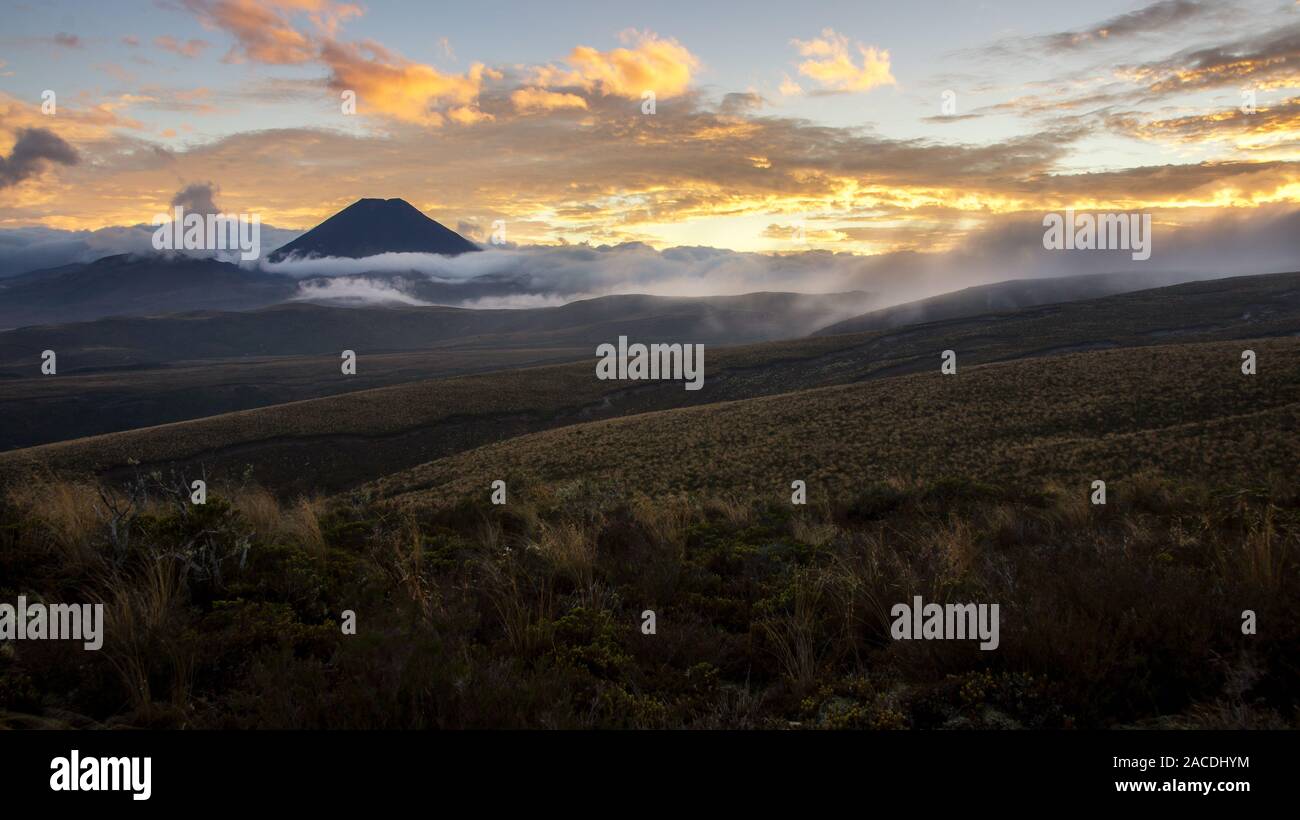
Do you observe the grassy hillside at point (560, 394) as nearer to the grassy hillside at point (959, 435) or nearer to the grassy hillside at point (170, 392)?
the grassy hillside at point (959, 435)

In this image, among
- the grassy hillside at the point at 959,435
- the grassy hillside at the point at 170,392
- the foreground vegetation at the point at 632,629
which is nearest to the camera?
the foreground vegetation at the point at 632,629

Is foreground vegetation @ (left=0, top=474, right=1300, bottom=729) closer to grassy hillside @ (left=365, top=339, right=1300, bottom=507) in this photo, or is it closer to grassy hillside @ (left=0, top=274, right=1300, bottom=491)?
grassy hillside @ (left=365, top=339, right=1300, bottom=507)

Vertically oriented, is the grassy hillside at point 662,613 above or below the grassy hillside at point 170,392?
below

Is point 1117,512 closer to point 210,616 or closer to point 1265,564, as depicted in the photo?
point 1265,564

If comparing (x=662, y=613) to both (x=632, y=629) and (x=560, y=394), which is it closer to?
(x=632, y=629)

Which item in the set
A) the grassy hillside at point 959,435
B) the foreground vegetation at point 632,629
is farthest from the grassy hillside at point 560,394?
the foreground vegetation at point 632,629

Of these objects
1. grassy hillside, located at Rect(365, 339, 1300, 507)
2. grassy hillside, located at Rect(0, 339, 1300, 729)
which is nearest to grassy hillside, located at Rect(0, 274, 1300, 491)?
grassy hillside, located at Rect(365, 339, 1300, 507)

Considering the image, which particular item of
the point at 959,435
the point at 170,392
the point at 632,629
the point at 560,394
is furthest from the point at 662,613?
the point at 170,392

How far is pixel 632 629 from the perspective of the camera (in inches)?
220

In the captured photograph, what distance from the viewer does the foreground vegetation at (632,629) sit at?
4008 millimetres

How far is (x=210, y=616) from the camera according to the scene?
5301mm

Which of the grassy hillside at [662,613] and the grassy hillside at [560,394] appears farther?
the grassy hillside at [560,394]
